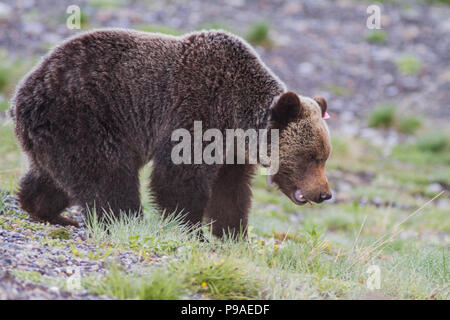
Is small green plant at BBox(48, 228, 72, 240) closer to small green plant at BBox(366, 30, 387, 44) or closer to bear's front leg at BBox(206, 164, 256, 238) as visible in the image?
bear's front leg at BBox(206, 164, 256, 238)

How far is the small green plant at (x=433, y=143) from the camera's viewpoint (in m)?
11.2

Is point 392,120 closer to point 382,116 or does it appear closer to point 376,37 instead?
point 382,116

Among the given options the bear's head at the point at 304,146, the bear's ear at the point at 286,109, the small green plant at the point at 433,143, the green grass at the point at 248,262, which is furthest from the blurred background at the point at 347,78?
the bear's ear at the point at 286,109

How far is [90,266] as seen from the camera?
402 centimetres

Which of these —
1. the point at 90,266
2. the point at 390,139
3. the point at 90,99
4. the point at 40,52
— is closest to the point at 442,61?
the point at 390,139

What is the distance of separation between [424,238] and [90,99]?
186 inches

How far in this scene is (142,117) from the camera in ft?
17.2

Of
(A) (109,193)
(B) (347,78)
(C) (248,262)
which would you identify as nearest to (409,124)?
(B) (347,78)

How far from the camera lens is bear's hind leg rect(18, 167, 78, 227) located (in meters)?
5.43

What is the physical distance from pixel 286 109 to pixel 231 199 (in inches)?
43.9

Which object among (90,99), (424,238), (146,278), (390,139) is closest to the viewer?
(146,278)

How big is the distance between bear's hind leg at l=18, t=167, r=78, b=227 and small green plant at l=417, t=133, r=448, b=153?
777 cm
